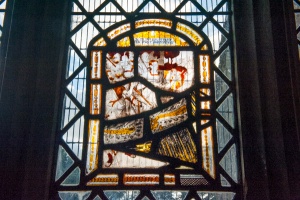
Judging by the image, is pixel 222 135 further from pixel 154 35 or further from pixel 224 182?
pixel 154 35

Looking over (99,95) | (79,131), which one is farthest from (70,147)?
(99,95)

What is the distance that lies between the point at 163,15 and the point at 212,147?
4.35 feet

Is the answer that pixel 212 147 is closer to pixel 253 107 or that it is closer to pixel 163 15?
pixel 253 107

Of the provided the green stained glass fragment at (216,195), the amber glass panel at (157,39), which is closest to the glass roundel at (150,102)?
the amber glass panel at (157,39)

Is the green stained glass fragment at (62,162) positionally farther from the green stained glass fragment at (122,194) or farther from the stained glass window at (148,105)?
the green stained glass fragment at (122,194)

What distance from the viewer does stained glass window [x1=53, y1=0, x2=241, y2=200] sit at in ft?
A: 13.2

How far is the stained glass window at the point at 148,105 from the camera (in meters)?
4.02

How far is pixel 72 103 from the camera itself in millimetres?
4285

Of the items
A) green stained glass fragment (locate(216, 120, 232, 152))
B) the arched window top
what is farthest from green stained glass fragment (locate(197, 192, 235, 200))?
the arched window top

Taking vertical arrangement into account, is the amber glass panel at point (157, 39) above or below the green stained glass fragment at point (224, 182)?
above

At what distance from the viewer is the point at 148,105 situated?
14.0 feet

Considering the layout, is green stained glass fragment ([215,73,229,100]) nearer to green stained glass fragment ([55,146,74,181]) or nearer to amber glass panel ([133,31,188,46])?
amber glass panel ([133,31,188,46])

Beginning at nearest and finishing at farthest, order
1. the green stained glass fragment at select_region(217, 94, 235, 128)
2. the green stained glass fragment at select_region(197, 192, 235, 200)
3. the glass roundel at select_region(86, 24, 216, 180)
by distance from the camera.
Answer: the green stained glass fragment at select_region(197, 192, 235, 200)
the glass roundel at select_region(86, 24, 216, 180)
the green stained glass fragment at select_region(217, 94, 235, 128)

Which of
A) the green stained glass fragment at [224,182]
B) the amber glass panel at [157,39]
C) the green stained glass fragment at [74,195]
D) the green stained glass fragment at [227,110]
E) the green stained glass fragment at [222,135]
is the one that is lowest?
the green stained glass fragment at [74,195]
